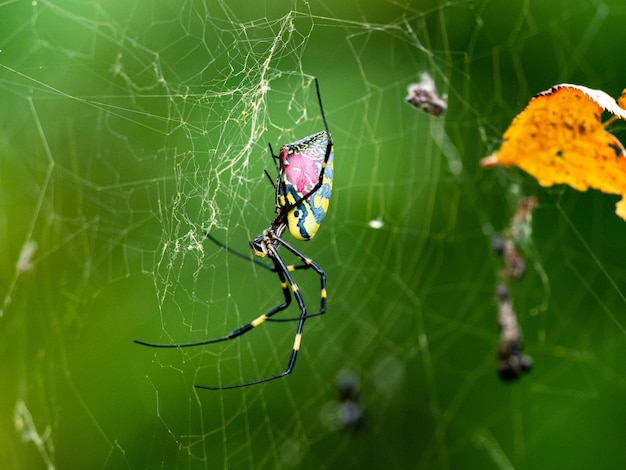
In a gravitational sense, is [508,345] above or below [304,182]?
below

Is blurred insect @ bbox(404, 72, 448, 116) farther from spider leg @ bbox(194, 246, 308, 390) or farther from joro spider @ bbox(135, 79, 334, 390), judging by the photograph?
spider leg @ bbox(194, 246, 308, 390)

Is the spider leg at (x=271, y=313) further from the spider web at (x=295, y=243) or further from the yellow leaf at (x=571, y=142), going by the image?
the yellow leaf at (x=571, y=142)

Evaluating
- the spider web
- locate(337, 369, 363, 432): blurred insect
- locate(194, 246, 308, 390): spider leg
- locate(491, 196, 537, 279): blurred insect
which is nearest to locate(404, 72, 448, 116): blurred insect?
the spider web

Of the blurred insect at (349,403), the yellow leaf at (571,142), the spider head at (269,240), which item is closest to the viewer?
the yellow leaf at (571,142)

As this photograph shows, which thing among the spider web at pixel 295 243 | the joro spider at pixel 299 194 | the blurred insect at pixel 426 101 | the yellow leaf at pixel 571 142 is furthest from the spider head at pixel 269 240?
the yellow leaf at pixel 571 142

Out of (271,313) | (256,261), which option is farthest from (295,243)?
(271,313)

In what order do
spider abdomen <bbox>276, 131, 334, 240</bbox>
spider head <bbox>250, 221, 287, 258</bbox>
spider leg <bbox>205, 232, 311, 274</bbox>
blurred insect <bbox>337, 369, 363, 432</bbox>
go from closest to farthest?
spider abdomen <bbox>276, 131, 334, 240</bbox> < spider head <bbox>250, 221, 287, 258</bbox> < spider leg <bbox>205, 232, 311, 274</bbox> < blurred insect <bbox>337, 369, 363, 432</bbox>

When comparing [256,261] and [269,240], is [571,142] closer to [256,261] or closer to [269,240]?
[269,240]
